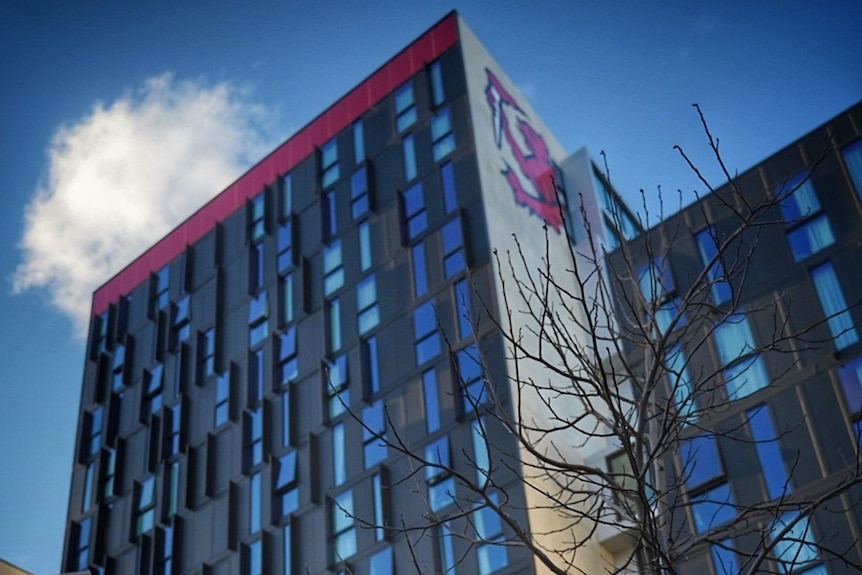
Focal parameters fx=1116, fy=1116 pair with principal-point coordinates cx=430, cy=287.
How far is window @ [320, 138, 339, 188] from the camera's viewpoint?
39531mm

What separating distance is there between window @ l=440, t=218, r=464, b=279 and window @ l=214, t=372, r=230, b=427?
9847 mm

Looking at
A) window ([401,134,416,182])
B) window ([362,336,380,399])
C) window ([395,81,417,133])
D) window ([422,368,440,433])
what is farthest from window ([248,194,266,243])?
window ([422,368,440,433])

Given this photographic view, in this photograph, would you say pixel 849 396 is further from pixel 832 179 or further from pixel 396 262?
pixel 396 262

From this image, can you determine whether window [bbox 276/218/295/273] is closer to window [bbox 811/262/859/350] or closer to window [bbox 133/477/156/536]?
window [bbox 133/477/156/536]

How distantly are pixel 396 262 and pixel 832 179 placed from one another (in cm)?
1363

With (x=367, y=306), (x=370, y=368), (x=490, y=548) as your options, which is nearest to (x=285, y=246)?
(x=367, y=306)

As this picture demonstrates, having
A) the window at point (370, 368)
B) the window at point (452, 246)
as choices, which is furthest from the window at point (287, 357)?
the window at point (452, 246)

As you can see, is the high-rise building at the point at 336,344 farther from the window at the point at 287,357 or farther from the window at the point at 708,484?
the window at the point at 708,484

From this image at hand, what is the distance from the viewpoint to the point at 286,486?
3397 centimetres

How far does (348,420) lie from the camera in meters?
33.2

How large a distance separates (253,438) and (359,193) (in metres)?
8.91

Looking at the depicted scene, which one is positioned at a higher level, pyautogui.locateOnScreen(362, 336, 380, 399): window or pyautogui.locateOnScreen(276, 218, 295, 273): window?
pyautogui.locateOnScreen(276, 218, 295, 273): window

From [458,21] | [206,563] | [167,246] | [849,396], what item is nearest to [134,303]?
[167,246]

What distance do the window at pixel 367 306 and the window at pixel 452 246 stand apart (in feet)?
9.42
